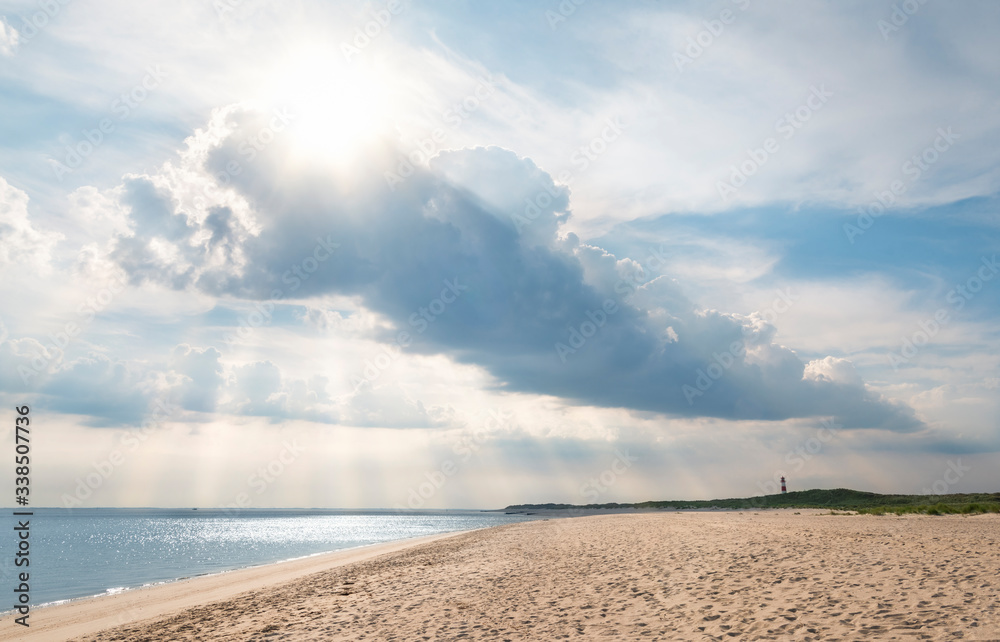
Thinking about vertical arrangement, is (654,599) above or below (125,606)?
above

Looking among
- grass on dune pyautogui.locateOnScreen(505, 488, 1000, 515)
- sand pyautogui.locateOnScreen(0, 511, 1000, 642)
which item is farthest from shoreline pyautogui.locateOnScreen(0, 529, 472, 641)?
grass on dune pyautogui.locateOnScreen(505, 488, 1000, 515)

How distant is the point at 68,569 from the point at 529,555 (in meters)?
40.7

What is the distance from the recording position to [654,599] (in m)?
15.3

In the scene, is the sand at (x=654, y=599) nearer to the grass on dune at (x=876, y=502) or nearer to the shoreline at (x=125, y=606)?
the shoreline at (x=125, y=606)

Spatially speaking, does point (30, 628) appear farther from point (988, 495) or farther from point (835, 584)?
point (988, 495)

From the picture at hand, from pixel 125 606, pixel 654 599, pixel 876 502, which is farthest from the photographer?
Answer: pixel 876 502

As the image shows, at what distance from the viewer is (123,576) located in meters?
40.2

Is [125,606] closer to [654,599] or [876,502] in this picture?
[654,599]

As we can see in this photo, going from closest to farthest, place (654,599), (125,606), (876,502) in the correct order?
(654,599) → (125,606) → (876,502)

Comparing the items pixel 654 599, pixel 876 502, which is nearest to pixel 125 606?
pixel 654 599

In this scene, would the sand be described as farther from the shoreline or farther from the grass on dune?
the grass on dune

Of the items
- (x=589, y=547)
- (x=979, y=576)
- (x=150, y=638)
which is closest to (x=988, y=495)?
(x=589, y=547)

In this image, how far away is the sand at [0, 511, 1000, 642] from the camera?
40.3 feet

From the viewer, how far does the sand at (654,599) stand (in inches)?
484
